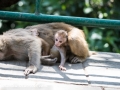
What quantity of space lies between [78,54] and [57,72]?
66 centimetres

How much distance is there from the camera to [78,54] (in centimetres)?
452

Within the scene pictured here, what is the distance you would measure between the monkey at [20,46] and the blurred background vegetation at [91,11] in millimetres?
2688

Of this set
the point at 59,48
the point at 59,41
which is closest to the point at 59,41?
the point at 59,41

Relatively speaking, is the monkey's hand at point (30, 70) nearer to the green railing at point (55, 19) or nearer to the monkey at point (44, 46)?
the monkey at point (44, 46)

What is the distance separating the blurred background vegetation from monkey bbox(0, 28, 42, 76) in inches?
106

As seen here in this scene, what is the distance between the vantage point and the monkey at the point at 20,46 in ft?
13.8

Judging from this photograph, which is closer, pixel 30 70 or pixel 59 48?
pixel 30 70

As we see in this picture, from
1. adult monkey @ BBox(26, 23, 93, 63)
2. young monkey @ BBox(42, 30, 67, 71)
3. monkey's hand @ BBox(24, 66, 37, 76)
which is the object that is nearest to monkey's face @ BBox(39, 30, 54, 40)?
adult monkey @ BBox(26, 23, 93, 63)

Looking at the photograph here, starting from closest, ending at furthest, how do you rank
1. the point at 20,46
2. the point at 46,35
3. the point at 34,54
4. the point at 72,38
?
the point at 34,54 < the point at 20,46 < the point at 72,38 < the point at 46,35

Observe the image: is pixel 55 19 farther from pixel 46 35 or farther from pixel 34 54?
pixel 34 54

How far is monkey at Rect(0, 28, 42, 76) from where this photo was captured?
4.20 m

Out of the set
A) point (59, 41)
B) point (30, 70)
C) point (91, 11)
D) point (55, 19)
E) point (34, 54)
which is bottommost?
point (30, 70)

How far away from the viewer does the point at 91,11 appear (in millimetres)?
7535

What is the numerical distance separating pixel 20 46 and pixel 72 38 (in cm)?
69
